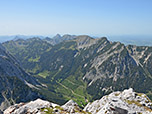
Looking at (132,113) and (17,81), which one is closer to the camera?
(132,113)

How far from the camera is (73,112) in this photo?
2112 inches

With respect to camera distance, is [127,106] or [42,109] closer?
[127,106]

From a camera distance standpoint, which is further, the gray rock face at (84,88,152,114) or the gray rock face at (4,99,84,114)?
the gray rock face at (4,99,84,114)

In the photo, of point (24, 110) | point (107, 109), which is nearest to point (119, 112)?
point (107, 109)

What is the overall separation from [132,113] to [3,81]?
167m

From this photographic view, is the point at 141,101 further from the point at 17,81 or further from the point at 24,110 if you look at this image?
the point at 17,81

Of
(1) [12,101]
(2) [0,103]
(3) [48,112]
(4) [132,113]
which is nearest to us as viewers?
(4) [132,113]

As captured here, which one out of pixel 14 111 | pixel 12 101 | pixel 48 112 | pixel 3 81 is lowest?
pixel 12 101

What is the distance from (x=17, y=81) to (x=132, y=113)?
163881mm

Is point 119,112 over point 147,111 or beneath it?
over

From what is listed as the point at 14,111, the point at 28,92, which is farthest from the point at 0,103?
the point at 14,111

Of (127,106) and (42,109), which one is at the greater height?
(127,106)

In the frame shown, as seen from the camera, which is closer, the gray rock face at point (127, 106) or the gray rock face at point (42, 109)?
the gray rock face at point (127, 106)

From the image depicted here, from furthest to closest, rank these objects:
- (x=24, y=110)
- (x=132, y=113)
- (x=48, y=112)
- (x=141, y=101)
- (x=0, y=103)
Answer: (x=0, y=103) < (x=141, y=101) < (x=24, y=110) < (x=48, y=112) < (x=132, y=113)
